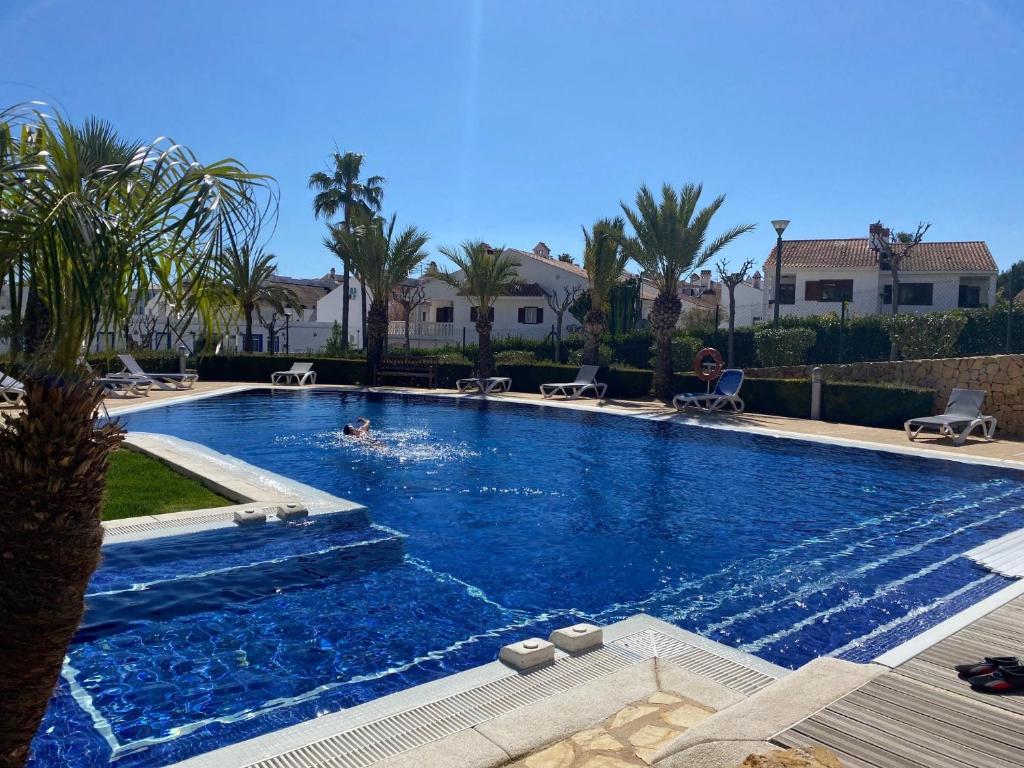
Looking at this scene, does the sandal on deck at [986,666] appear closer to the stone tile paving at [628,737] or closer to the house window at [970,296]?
the stone tile paving at [628,737]

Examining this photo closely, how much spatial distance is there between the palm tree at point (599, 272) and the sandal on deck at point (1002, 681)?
22.3m

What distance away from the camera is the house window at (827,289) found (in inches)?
1571

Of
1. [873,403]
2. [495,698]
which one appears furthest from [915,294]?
[495,698]

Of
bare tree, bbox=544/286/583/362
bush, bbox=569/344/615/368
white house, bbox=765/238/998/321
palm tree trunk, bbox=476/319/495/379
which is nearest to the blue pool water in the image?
palm tree trunk, bbox=476/319/495/379

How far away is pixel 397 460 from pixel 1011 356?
1370 centimetres

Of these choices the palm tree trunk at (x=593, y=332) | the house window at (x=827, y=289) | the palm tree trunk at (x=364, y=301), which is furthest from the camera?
the house window at (x=827, y=289)

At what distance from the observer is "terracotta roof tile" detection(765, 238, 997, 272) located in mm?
38906

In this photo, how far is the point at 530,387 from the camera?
26812 mm

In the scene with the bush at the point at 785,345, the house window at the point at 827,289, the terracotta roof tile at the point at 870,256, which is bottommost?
the bush at the point at 785,345

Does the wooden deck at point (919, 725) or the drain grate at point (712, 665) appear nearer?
the wooden deck at point (919, 725)

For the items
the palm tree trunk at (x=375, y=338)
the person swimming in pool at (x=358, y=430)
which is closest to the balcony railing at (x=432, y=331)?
the palm tree trunk at (x=375, y=338)

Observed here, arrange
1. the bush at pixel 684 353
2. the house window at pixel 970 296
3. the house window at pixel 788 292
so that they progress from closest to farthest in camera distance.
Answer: the bush at pixel 684 353, the house window at pixel 970 296, the house window at pixel 788 292

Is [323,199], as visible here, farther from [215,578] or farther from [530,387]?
[215,578]

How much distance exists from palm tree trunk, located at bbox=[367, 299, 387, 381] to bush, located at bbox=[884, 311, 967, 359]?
16.9m
